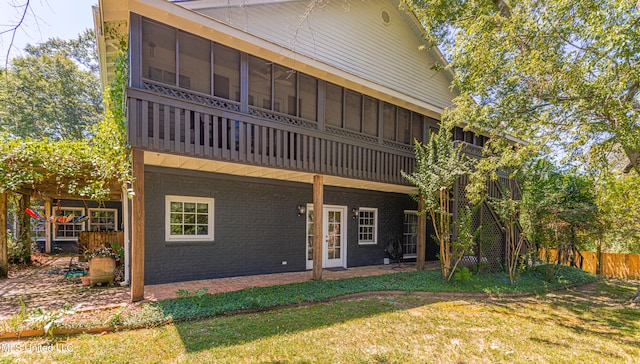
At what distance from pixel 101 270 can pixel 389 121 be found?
7609 millimetres

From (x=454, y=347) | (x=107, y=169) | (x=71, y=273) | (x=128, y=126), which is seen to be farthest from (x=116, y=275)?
(x=454, y=347)

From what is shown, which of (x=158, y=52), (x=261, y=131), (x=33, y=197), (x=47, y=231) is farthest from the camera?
(x=47, y=231)

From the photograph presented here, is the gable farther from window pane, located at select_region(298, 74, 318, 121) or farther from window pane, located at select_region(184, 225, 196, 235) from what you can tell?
window pane, located at select_region(184, 225, 196, 235)

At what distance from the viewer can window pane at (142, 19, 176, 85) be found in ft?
16.3

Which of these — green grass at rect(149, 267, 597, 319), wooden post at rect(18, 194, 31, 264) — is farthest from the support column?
green grass at rect(149, 267, 597, 319)

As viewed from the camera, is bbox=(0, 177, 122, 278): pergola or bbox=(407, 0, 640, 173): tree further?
bbox=(0, 177, 122, 278): pergola

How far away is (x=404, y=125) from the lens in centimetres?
870

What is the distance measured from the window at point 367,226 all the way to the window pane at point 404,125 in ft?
8.04

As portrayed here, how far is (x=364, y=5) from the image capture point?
9234 mm

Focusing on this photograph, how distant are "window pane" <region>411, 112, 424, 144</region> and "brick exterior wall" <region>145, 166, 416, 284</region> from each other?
8.02 feet

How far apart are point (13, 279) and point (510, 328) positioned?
33.0ft

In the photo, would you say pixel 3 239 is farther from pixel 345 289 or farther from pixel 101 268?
pixel 345 289

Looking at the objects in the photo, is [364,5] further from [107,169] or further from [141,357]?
[141,357]

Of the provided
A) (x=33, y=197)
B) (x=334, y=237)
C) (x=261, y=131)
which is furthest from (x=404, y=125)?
(x=33, y=197)
